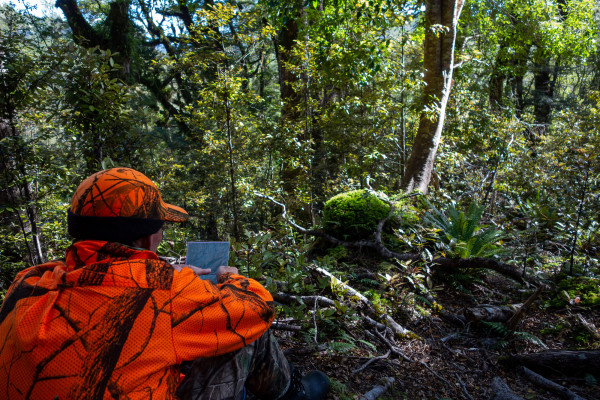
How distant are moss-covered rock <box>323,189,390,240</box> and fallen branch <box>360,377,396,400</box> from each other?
2.92 m

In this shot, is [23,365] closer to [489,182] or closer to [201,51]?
[201,51]

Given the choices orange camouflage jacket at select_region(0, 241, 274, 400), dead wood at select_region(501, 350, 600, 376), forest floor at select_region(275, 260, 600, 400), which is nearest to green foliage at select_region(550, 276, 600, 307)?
forest floor at select_region(275, 260, 600, 400)

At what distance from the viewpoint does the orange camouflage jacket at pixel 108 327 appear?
1065 mm

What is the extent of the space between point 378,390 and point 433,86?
21.5 ft

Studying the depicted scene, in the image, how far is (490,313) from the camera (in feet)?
11.4

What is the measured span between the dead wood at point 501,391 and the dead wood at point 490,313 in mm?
874

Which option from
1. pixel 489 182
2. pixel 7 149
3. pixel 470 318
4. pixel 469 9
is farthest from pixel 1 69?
pixel 469 9

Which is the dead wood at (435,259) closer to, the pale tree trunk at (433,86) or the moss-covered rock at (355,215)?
the moss-covered rock at (355,215)

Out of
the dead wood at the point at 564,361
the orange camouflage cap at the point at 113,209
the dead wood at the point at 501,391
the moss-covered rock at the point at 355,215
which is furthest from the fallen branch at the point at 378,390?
the moss-covered rock at the point at 355,215

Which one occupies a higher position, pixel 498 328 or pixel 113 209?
pixel 113 209

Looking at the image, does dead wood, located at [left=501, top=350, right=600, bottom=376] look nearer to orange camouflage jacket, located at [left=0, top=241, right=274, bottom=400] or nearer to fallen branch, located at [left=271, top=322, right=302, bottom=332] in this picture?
Answer: fallen branch, located at [left=271, top=322, right=302, bottom=332]

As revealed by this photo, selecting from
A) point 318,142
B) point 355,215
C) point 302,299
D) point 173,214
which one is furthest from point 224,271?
point 318,142

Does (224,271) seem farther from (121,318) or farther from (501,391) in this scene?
(501,391)

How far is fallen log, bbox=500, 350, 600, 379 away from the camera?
8.60 feet
